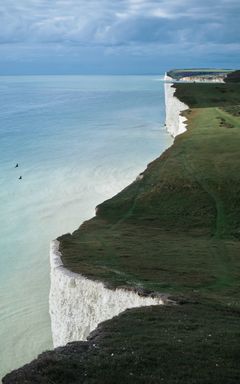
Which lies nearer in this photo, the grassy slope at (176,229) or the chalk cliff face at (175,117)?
the grassy slope at (176,229)

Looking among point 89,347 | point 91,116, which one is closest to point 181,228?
point 89,347

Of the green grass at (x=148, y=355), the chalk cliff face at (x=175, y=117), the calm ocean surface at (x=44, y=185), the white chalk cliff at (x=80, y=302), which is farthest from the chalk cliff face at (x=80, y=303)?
the chalk cliff face at (x=175, y=117)

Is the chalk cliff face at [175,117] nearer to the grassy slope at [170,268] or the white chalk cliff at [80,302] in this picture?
the grassy slope at [170,268]

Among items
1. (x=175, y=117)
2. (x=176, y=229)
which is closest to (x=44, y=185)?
(x=176, y=229)

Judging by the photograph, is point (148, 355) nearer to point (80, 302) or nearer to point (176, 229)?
point (80, 302)

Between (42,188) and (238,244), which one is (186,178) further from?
(42,188)

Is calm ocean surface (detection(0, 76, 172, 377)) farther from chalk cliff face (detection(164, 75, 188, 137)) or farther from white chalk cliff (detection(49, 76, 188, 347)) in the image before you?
white chalk cliff (detection(49, 76, 188, 347))

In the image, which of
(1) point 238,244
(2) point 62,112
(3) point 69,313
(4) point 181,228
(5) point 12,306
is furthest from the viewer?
(2) point 62,112
